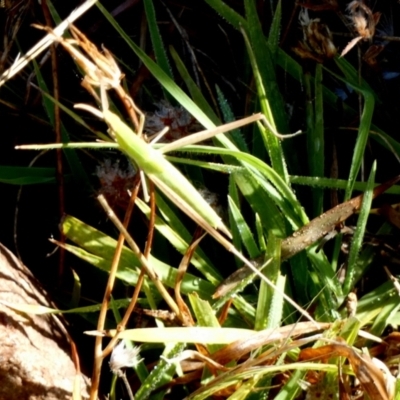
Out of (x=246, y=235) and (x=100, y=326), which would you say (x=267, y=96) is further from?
(x=100, y=326)

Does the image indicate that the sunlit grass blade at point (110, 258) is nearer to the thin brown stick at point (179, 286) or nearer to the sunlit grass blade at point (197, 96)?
the thin brown stick at point (179, 286)

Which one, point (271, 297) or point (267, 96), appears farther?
point (267, 96)

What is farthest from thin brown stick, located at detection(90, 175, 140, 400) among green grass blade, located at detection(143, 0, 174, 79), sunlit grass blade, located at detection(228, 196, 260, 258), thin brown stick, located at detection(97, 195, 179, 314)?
green grass blade, located at detection(143, 0, 174, 79)

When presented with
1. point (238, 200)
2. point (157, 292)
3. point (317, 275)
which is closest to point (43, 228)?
point (157, 292)

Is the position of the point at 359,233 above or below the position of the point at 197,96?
below

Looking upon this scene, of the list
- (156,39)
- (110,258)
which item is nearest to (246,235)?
(110,258)

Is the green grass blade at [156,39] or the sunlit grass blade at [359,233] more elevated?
the green grass blade at [156,39]

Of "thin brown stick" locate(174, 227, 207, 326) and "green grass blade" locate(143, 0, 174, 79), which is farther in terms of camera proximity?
"green grass blade" locate(143, 0, 174, 79)

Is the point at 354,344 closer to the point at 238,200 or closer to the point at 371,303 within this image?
the point at 371,303

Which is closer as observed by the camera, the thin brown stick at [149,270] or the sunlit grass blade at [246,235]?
the thin brown stick at [149,270]

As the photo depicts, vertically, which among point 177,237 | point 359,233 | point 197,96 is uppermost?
point 197,96

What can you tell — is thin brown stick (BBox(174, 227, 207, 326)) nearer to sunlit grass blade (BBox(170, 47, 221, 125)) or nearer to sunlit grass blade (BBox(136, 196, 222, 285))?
sunlit grass blade (BBox(136, 196, 222, 285))

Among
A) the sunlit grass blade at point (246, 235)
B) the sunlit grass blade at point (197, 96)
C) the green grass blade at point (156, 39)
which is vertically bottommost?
the sunlit grass blade at point (246, 235)

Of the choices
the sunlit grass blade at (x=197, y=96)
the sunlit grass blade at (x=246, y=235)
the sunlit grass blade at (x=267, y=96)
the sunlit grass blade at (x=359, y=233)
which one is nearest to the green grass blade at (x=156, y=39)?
the sunlit grass blade at (x=197, y=96)
